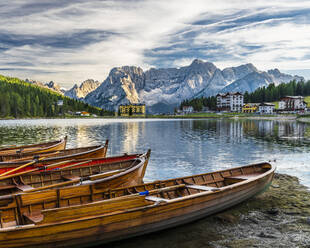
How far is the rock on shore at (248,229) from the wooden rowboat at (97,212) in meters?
0.58

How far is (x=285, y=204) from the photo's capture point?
17.9 metres

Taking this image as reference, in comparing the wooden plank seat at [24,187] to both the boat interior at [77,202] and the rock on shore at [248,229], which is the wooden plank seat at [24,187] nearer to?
the boat interior at [77,202]

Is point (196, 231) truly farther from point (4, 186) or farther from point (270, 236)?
point (4, 186)

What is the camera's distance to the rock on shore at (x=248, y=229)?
42.5 feet

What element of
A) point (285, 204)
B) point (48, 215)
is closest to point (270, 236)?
point (285, 204)

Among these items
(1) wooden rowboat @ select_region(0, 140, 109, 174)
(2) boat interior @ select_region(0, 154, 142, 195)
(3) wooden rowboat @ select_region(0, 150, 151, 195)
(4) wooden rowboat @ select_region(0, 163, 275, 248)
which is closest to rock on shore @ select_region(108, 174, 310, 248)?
(4) wooden rowboat @ select_region(0, 163, 275, 248)

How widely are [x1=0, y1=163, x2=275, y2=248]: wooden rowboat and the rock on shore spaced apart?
0.58m

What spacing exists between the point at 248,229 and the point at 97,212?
26.6 feet

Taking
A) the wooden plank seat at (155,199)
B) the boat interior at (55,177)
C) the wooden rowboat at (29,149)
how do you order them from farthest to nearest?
the wooden rowboat at (29,149) → the boat interior at (55,177) → the wooden plank seat at (155,199)

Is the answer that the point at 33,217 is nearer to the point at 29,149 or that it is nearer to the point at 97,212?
the point at 97,212

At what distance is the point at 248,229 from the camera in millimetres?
14430

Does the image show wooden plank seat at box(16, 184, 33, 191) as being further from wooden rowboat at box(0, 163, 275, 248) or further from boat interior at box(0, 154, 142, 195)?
wooden rowboat at box(0, 163, 275, 248)

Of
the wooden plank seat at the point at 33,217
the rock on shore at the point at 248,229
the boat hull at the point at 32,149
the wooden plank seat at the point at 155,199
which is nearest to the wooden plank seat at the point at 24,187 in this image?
the wooden plank seat at the point at 33,217

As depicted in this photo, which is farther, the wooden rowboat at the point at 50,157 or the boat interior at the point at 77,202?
the wooden rowboat at the point at 50,157
